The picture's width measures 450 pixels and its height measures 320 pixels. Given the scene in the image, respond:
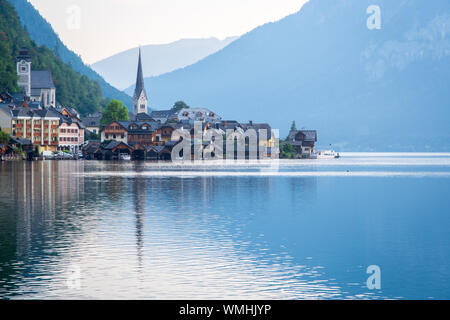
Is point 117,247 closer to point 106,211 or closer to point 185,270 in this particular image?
point 185,270

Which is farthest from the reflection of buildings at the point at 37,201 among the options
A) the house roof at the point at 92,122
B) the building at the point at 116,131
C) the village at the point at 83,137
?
the house roof at the point at 92,122

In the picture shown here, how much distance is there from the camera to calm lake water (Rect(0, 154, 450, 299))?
69.8ft

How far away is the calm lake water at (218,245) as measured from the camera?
21.3 m

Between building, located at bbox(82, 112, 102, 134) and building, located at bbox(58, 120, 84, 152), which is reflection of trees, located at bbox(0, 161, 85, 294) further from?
building, located at bbox(82, 112, 102, 134)

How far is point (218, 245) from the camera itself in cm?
2900

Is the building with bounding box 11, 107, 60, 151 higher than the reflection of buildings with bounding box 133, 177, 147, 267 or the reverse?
higher

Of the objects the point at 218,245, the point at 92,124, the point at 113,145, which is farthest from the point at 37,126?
the point at 218,245

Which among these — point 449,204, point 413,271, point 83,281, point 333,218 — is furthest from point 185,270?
point 449,204

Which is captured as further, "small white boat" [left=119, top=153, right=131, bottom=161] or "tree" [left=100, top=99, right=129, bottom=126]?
"tree" [left=100, top=99, right=129, bottom=126]

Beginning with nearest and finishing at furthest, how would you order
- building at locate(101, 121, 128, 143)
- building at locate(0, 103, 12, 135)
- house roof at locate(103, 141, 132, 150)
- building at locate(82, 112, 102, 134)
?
building at locate(0, 103, 12, 135) → house roof at locate(103, 141, 132, 150) → building at locate(101, 121, 128, 143) → building at locate(82, 112, 102, 134)

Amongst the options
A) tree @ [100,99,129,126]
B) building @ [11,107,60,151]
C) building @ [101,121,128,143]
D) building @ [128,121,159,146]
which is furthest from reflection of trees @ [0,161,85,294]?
tree @ [100,99,129,126]

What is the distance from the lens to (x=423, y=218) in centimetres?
4119

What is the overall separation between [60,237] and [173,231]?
562cm

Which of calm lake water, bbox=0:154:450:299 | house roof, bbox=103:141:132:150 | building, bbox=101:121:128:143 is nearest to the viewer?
calm lake water, bbox=0:154:450:299
